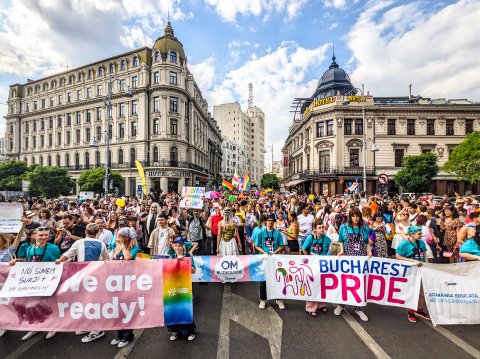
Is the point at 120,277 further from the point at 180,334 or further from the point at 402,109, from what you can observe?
the point at 402,109

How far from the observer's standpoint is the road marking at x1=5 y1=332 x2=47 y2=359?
363 centimetres

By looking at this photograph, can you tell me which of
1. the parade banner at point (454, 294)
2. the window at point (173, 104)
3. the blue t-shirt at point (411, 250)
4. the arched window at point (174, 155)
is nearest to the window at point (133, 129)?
the window at point (173, 104)

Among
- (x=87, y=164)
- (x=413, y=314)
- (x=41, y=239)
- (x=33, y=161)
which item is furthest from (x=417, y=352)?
(x=33, y=161)

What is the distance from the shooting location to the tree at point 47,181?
99.8ft

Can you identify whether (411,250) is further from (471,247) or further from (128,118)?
(128,118)

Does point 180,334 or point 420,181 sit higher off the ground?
point 420,181

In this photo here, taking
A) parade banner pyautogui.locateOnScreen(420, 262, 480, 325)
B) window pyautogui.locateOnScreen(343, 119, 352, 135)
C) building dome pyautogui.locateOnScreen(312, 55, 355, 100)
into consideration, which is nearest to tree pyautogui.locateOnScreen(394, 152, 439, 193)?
window pyautogui.locateOnScreen(343, 119, 352, 135)

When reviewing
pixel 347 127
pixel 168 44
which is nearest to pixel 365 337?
pixel 347 127

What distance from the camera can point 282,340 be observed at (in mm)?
3916

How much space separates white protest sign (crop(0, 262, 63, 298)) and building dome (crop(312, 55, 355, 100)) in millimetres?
42494

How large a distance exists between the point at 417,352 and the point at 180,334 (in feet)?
12.0

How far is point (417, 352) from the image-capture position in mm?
3623

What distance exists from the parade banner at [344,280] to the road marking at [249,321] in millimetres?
417

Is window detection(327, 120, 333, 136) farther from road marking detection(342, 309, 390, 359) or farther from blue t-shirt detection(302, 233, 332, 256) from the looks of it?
road marking detection(342, 309, 390, 359)
